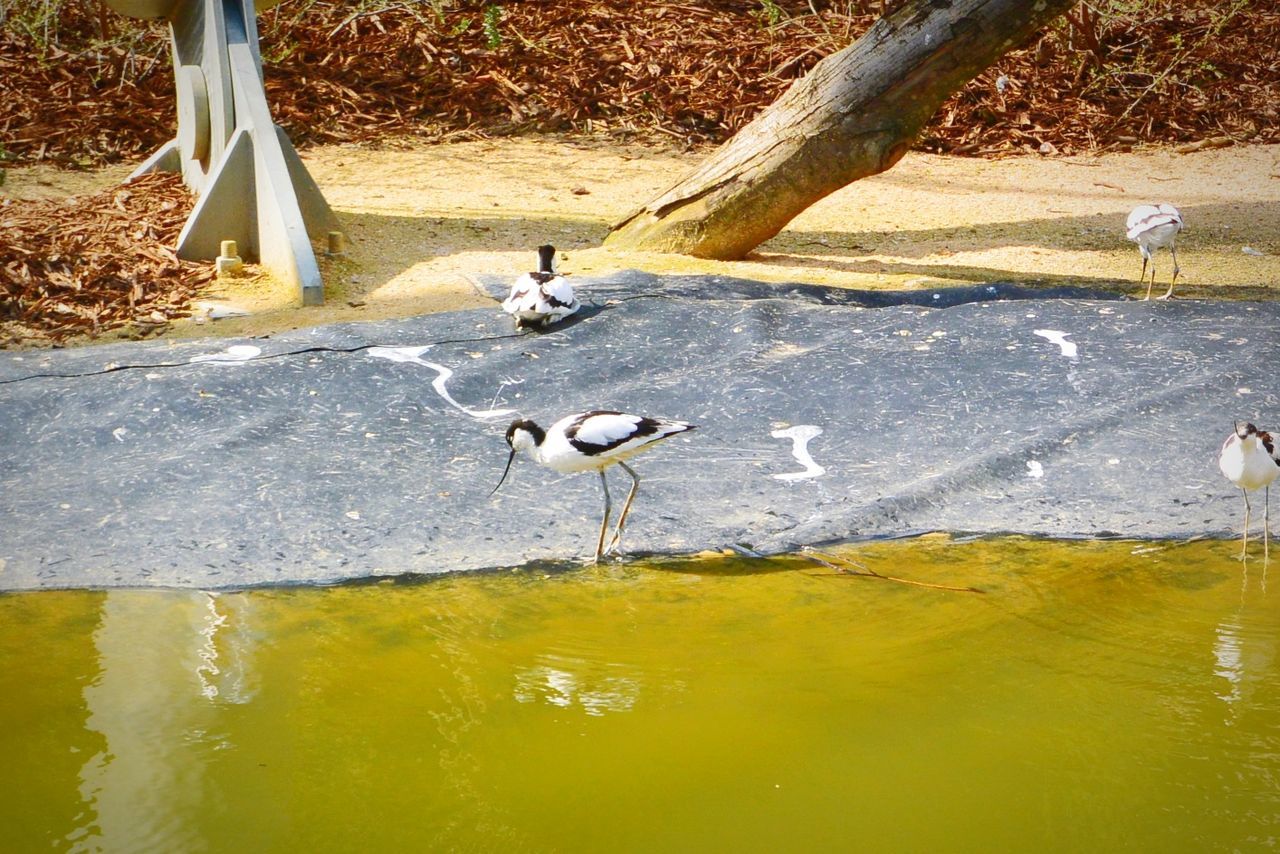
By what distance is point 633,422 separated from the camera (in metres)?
4.72

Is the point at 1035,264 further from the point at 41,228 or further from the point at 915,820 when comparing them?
the point at 41,228

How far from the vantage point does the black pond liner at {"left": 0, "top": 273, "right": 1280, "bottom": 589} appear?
15.8ft

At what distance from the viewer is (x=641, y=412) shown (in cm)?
566

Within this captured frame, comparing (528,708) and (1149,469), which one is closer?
(528,708)

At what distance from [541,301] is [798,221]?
13.6 feet

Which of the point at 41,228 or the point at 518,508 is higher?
the point at 41,228

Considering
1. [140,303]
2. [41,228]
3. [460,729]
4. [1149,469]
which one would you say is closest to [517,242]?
[140,303]

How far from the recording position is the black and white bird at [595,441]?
184 inches

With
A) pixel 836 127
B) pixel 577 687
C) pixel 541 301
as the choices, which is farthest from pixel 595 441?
pixel 836 127

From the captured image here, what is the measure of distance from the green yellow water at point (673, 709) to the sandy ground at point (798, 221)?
2.99m

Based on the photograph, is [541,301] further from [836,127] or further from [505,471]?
[836,127]

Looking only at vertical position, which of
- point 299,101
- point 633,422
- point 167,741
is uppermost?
point 299,101

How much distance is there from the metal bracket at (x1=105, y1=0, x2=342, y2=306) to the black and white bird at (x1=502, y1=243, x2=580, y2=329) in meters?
1.63

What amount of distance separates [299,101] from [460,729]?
9.71m
